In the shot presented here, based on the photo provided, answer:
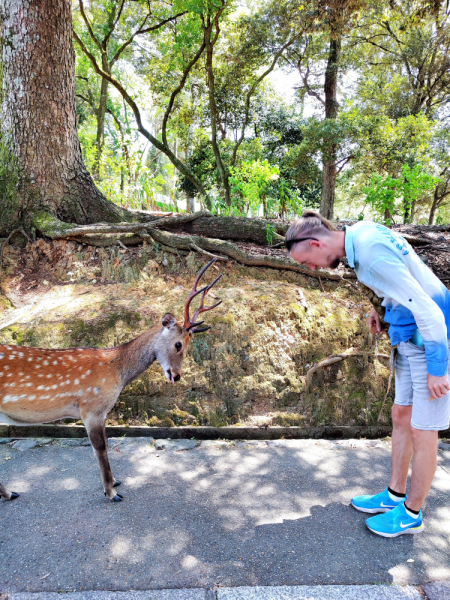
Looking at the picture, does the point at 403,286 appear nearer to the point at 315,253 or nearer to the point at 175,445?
the point at 315,253

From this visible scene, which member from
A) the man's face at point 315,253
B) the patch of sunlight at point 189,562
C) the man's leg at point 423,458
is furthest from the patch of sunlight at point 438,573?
the man's face at point 315,253

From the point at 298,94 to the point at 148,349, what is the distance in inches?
726

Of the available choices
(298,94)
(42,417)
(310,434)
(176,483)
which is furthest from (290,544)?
(298,94)

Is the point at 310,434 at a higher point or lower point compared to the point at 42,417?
lower

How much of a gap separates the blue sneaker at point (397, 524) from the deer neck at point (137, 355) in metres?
1.91

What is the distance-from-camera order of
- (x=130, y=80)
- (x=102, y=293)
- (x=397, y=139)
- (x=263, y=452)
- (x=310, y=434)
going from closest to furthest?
1. (x=263, y=452)
2. (x=310, y=434)
3. (x=102, y=293)
4. (x=397, y=139)
5. (x=130, y=80)

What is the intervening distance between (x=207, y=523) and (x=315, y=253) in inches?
72.3

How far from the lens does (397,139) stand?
14.3 meters

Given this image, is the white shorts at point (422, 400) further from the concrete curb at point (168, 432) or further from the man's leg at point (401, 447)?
the concrete curb at point (168, 432)

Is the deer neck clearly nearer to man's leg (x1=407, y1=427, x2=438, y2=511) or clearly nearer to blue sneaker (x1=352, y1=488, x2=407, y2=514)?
blue sneaker (x1=352, y1=488, x2=407, y2=514)

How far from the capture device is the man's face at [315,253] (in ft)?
8.02

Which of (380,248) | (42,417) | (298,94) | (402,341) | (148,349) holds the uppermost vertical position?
(298,94)

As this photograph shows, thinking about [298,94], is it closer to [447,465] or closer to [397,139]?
[397,139]

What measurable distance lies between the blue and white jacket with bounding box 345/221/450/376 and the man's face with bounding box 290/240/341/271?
0.34 feet
